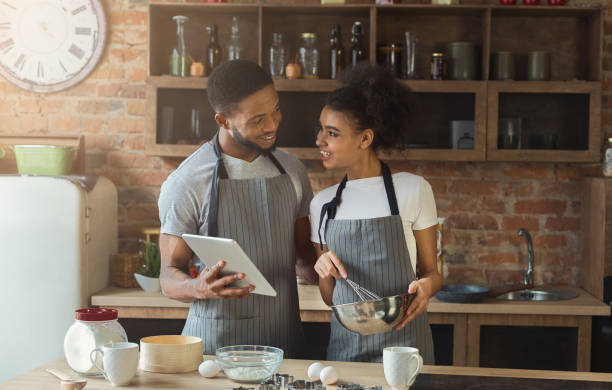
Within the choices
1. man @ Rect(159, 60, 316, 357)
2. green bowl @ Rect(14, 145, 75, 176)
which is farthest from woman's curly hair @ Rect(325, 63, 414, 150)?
green bowl @ Rect(14, 145, 75, 176)

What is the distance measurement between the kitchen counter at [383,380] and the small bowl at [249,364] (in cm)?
3

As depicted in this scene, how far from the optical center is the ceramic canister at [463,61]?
3.29 metres

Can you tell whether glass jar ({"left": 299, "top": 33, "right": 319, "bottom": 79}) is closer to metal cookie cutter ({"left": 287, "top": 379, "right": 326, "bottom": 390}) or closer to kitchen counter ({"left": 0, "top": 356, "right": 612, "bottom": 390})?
kitchen counter ({"left": 0, "top": 356, "right": 612, "bottom": 390})

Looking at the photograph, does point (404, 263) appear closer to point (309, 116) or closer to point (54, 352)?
point (309, 116)

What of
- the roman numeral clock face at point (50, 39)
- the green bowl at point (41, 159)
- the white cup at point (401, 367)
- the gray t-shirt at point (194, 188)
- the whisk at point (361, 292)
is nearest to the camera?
the white cup at point (401, 367)

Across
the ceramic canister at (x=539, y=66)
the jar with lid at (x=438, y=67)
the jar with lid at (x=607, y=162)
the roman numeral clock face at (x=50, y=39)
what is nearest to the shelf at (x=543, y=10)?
the ceramic canister at (x=539, y=66)

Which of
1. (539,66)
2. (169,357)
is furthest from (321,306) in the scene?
(539,66)

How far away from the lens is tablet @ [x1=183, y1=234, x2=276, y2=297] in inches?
62.8

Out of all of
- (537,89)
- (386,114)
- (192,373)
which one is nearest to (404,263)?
(386,114)

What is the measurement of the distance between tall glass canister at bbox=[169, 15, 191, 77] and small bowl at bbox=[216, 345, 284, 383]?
1.95 m

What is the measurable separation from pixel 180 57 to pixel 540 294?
2120 mm

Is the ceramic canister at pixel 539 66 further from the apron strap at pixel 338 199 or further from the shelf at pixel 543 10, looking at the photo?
the apron strap at pixel 338 199

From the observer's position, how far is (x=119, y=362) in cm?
154

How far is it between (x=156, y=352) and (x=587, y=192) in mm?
2510
